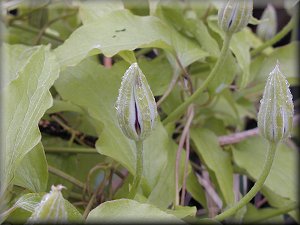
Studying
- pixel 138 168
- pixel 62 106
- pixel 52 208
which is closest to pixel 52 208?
pixel 52 208

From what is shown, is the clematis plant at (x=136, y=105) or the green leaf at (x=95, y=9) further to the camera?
the green leaf at (x=95, y=9)

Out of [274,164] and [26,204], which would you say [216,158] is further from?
[26,204]

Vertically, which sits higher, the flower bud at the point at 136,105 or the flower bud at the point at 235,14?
the flower bud at the point at 235,14

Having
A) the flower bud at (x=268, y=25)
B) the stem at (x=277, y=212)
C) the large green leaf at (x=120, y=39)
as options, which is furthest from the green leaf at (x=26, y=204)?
the flower bud at (x=268, y=25)

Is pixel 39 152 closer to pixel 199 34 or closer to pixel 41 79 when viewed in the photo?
pixel 41 79

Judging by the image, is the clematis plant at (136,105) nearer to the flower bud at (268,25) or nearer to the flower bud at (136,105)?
the flower bud at (136,105)
